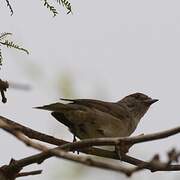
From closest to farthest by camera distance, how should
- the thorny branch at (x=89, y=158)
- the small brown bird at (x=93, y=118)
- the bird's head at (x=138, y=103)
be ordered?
the thorny branch at (x=89, y=158)
the small brown bird at (x=93, y=118)
the bird's head at (x=138, y=103)

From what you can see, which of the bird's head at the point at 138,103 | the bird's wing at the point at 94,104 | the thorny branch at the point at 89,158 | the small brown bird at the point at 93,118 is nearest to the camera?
the thorny branch at the point at 89,158

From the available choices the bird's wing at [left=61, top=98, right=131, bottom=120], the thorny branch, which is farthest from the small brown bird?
the thorny branch

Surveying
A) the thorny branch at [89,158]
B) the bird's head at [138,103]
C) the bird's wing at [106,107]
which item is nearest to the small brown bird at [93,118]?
the bird's wing at [106,107]

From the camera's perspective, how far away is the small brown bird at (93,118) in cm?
526

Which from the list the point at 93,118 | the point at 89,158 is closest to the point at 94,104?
the point at 93,118

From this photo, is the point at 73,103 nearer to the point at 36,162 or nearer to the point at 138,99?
the point at 138,99

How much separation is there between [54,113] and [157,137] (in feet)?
10.6

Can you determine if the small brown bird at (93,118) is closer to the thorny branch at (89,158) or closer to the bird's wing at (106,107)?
the bird's wing at (106,107)

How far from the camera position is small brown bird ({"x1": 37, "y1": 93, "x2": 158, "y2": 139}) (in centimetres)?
526

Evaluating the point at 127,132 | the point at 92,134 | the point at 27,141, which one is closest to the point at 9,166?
the point at 27,141

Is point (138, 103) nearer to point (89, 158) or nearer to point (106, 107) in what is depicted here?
point (106, 107)

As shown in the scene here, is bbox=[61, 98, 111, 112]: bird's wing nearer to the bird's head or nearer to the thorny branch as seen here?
the bird's head

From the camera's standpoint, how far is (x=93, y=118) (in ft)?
18.2

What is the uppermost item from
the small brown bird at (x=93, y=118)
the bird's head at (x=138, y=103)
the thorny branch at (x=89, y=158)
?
the thorny branch at (x=89, y=158)
